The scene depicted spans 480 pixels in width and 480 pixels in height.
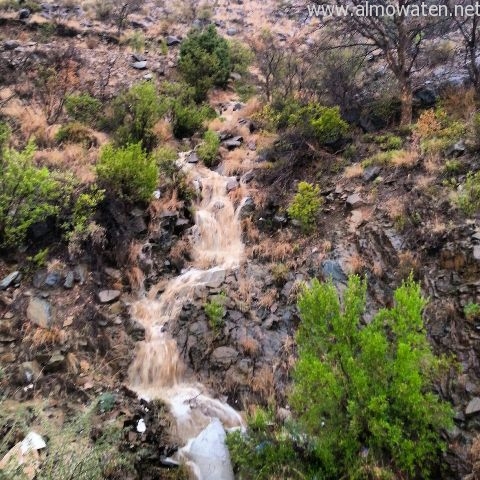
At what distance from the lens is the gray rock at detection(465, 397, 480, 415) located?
489cm

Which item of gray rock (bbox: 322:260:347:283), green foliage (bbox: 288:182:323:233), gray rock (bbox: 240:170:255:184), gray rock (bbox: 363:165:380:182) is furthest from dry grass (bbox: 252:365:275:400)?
gray rock (bbox: 240:170:255:184)

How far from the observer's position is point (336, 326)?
450cm

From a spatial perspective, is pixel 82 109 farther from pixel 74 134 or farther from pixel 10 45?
pixel 10 45

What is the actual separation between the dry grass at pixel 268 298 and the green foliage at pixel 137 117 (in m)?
5.29

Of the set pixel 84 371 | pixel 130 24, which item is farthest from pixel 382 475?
pixel 130 24

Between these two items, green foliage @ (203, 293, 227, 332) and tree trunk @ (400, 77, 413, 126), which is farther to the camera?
tree trunk @ (400, 77, 413, 126)

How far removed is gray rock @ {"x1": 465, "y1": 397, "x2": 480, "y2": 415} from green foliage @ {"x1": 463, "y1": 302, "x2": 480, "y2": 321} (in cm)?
114

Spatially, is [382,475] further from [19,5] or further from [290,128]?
[19,5]

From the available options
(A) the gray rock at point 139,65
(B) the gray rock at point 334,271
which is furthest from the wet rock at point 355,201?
(A) the gray rock at point 139,65

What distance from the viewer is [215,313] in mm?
7383

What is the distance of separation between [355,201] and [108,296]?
5207 millimetres

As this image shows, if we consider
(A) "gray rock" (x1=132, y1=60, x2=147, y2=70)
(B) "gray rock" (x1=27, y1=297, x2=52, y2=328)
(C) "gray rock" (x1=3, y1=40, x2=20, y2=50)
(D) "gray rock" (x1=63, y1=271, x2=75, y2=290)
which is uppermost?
(C) "gray rock" (x1=3, y1=40, x2=20, y2=50)

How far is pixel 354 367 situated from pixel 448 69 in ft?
38.0

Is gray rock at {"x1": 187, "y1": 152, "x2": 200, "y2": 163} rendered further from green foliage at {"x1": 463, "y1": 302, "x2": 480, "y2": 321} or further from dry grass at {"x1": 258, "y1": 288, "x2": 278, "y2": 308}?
green foliage at {"x1": 463, "y1": 302, "x2": 480, "y2": 321}
